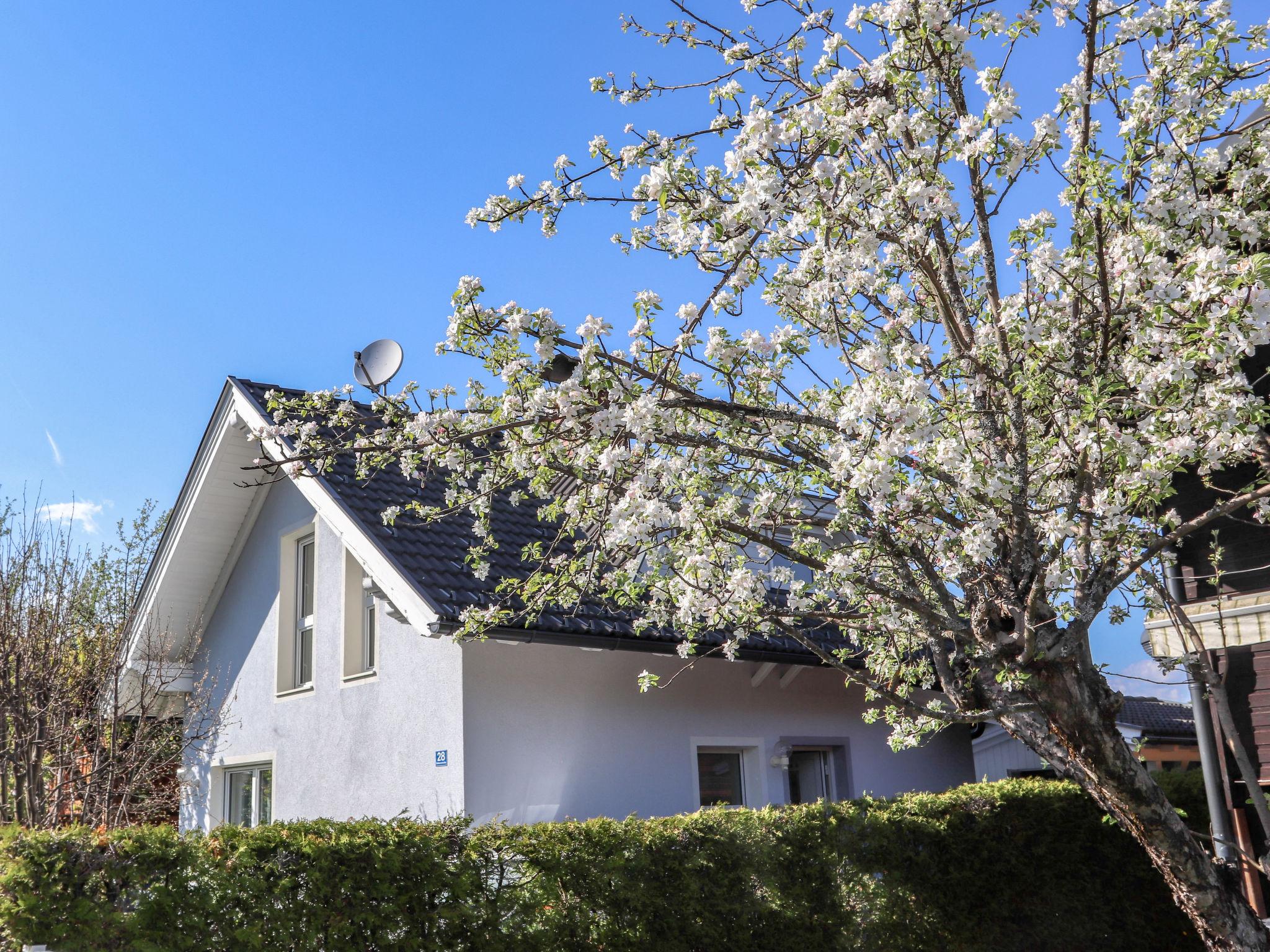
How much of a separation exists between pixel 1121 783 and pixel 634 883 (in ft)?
9.52

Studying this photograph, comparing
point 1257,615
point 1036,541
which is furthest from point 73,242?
point 1257,615

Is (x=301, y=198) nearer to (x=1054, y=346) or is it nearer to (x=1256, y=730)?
(x=1054, y=346)

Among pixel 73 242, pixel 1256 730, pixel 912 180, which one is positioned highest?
pixel 73 242

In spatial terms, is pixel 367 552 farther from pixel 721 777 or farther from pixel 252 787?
pixel 252 787

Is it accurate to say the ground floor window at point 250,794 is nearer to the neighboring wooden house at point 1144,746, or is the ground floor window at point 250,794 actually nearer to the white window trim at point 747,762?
the white window trim at point 747,762

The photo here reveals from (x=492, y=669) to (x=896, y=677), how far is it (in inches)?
132

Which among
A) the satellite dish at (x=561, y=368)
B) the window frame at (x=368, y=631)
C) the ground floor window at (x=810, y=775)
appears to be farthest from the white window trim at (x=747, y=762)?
the satellite dish at (x=561, y=368)

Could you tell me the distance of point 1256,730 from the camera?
29.5 feet

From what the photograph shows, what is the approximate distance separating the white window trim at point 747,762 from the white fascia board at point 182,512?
633 cm

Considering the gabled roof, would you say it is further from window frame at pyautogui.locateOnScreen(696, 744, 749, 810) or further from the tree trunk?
the tree trunk

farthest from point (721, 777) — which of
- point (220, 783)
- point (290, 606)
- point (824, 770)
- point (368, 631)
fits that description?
point (220, 783)

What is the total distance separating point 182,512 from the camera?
1238 centimetres

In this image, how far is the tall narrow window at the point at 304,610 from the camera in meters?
11.8

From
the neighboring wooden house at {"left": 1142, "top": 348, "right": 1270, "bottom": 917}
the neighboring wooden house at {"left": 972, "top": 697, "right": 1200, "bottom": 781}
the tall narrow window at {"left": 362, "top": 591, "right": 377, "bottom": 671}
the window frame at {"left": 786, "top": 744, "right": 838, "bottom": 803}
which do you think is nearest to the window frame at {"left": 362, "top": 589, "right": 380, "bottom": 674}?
the tall narrow window at {"left": 362, "top": 591, "right": 377, "bottom": 671}
